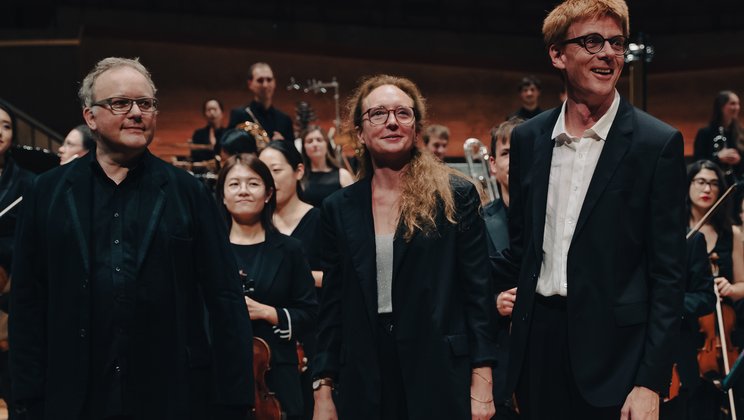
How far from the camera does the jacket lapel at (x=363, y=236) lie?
259cm

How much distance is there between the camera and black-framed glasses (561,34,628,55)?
224cm

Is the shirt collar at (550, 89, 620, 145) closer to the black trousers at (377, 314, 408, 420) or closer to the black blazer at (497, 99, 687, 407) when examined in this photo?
the black blazer at (497, 99, 687, 407)

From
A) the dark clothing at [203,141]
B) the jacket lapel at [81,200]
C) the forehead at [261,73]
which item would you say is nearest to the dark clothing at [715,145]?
the forehead at [261,73]

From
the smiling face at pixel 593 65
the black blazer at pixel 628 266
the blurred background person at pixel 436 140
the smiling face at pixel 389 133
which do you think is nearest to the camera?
the black blazer at pixel 628 266

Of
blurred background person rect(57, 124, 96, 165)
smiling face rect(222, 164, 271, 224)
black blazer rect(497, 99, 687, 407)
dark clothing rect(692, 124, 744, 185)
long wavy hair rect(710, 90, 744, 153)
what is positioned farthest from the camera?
long wavy hair rect(710, 90, 744, 153)

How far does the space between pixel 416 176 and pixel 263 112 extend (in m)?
4.42

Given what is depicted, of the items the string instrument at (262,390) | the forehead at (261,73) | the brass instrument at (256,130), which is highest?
the forehead at (261,73)

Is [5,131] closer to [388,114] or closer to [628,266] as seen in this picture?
[388,114]

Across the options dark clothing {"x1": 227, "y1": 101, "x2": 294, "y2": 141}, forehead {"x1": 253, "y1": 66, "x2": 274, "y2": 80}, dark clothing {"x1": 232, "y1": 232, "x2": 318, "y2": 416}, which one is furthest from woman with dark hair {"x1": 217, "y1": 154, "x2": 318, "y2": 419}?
forehead {"x1": 253, "y1": 66, "x2": 274, "y2": 80}

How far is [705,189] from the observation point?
16.7 feet

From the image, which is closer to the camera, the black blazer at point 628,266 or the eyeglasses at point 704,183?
the black blazer at point 628,266

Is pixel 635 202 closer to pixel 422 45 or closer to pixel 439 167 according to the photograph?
pixel 439 167

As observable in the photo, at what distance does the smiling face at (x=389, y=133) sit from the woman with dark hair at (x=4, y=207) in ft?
6.09

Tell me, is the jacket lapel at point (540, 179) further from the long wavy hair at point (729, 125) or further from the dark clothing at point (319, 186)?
the long wavy hair at point (729, 125)
